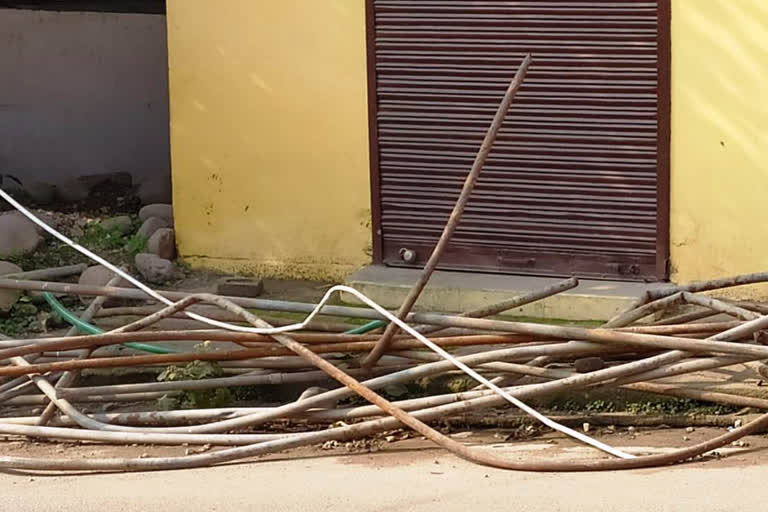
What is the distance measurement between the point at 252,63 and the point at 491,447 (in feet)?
11.3

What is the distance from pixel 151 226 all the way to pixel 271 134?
125 centimetres

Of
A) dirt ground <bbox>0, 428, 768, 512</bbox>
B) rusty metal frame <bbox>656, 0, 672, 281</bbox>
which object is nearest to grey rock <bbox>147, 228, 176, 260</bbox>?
dirt ground <bbox>0, 428, 768, 512</bbox>

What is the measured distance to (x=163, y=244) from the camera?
9273mm

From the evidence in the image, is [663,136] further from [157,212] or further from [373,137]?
[157,212]

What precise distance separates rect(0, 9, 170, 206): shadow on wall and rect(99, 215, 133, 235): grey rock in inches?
51.2

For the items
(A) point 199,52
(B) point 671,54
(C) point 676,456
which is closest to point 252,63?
(A) point 199,52

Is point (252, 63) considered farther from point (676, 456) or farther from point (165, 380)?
point (676, 456)

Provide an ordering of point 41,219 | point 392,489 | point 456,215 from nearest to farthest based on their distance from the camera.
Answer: point 392,489 < point 456,215 < point 41,219

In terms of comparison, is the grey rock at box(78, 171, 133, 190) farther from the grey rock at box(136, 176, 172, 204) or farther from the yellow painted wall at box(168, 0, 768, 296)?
the yellow painted wall at box(168, 0, 768, 296)

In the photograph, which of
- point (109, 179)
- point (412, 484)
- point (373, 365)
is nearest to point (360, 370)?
point (373, 365)

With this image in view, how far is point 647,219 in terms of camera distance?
319 inches

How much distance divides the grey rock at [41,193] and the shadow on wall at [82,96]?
0.46 meters

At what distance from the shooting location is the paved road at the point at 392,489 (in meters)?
5.40

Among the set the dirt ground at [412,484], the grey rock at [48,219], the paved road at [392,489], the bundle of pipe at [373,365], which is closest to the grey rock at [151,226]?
the grey rock at [48,219]
